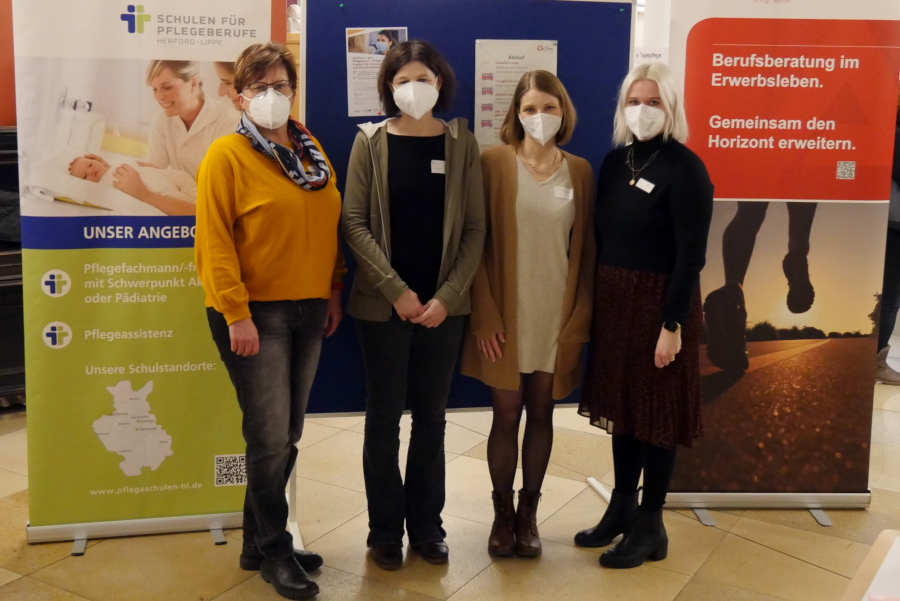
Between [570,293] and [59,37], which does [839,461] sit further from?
[59,37]

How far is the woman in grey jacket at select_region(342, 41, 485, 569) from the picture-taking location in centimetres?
271

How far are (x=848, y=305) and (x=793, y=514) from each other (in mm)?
805

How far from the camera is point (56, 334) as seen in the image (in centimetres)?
298

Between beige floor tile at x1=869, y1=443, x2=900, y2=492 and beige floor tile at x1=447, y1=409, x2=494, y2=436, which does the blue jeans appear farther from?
beige floor tile at x1=869, y1=443, x2=900, y2=492

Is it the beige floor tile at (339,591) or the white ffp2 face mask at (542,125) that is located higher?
the white ffp2 face mask at (542,125)

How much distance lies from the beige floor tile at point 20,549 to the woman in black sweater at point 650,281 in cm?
180

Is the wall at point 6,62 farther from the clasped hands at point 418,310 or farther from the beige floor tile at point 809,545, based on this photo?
the beige floor tile at point 809,545

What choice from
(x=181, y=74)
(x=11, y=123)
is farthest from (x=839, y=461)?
Answer: (x=11, y=123)

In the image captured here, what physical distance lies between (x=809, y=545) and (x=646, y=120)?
1614 mm

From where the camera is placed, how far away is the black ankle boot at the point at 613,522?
3.18m

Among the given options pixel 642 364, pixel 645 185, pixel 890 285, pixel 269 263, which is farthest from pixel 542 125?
pixel 890 285

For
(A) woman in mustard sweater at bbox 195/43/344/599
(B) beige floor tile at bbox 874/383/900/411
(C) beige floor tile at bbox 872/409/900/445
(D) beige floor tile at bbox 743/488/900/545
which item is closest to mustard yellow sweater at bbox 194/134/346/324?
(A) woman in mustard sweater at bbox 195/43/344/599

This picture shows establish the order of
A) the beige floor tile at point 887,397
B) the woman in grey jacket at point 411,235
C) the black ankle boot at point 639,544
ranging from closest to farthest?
the woman in grey jacket at point 411,235 → the black ankle boot at point 639,544 → the beige floor tile at point 887,397

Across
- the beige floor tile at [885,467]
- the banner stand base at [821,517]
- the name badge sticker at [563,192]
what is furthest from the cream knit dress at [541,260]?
the beige floor tile at [885,467]
